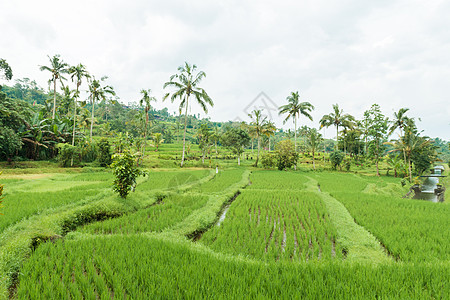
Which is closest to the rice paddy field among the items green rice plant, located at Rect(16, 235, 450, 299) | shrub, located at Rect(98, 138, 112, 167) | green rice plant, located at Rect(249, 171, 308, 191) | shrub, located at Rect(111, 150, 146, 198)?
green rice plant, located at Rect(16, 235, 450, 299)

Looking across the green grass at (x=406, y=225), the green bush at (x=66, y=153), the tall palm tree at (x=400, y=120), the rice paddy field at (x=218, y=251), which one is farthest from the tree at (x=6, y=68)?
the tall palm tree at (x=400, y=120)

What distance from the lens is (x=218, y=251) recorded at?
4.60 m

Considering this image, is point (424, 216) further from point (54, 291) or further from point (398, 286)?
point (54, 291)

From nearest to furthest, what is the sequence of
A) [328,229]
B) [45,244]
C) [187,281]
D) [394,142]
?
[187,281], [45,244], [328,229], [394,142]

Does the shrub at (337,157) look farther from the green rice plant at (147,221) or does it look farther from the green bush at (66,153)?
the green bush at (66,153)

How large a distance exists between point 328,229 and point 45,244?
23.5 feet

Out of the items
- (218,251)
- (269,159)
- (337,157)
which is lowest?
(218,251)

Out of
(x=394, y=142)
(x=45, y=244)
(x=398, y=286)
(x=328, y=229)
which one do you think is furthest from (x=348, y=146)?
(x=45, y=244)

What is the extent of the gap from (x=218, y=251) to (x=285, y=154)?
22611 millimetres

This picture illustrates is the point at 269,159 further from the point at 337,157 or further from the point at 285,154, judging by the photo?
the point at 337,157

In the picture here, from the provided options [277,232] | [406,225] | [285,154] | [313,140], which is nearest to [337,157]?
[313,140]

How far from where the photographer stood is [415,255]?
14.2ft

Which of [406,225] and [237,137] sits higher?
[237,137]

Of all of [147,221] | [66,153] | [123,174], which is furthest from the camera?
[66,153]
